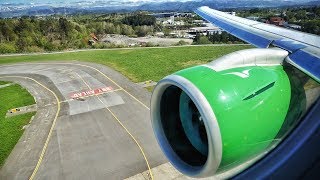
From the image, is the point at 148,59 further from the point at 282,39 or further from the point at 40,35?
the point at 40,35

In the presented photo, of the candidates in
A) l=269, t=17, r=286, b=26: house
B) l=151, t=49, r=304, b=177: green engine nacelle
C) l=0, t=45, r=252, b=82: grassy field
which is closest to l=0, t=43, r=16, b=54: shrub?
l=0, t=45, r=252, b=82: grassy field

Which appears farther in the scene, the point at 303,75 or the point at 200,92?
the point at 303,75

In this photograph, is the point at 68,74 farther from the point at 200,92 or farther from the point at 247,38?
the point at 200,92

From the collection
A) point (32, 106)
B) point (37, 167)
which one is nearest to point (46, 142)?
point (37, 167)

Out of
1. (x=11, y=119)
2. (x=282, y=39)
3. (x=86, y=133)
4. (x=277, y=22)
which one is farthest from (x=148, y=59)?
(x=282, y=39)

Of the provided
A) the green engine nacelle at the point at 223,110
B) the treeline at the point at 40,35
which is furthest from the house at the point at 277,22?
the treeline at the point at 40,35

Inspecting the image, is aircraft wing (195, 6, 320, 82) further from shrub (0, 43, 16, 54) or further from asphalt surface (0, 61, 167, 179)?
shrub (0, 43, 16, 54)
